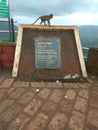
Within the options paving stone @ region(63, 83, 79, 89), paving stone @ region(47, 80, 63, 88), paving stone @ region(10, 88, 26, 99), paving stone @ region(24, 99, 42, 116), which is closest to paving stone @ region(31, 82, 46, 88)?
paving stone @ region(47, 80, 63, 88)

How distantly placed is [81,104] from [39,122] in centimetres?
115

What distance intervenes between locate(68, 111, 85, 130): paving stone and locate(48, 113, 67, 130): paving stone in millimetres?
134

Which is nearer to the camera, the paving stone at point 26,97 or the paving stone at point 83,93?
the paving stone at point 26,97

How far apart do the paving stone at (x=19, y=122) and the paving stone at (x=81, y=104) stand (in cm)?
114

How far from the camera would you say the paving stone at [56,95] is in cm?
482

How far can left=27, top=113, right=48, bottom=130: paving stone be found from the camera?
3.79 meters

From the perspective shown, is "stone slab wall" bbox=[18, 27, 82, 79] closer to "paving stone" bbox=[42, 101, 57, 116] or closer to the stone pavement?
the stone pavement

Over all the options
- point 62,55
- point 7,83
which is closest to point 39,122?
point 7,83

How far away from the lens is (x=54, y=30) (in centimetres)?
680

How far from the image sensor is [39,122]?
394cm

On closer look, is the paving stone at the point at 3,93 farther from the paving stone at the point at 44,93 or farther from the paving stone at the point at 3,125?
the paving stone at the point at 3,125

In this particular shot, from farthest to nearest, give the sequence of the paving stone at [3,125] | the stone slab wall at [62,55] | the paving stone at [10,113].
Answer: the stone slab wall at [62,55] → the paving stone at [10,113] → the paving stone at [3,125]

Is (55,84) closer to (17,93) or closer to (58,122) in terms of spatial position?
(17,93)

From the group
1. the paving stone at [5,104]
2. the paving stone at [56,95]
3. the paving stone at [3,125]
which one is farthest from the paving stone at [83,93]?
the paving stone at [3,125]
